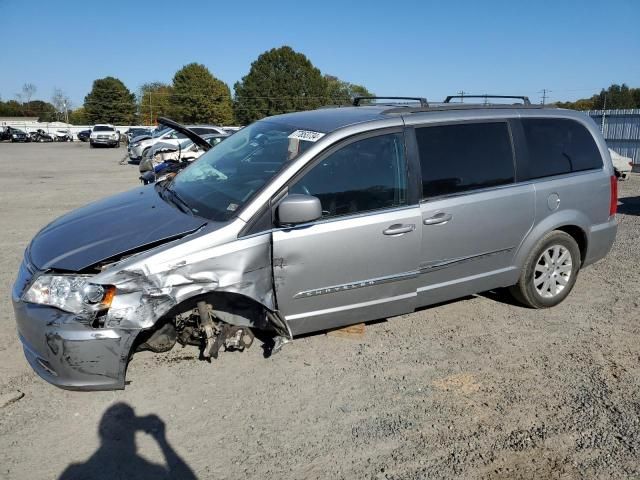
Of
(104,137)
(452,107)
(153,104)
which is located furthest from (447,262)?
(153,104)

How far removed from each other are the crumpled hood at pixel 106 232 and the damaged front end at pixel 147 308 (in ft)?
0.39

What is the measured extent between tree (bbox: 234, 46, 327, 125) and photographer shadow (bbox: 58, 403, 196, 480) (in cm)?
7896

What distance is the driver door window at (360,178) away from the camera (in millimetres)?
3520

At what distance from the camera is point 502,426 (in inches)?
119

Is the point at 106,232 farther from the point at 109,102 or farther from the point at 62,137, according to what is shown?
the point at 109,102

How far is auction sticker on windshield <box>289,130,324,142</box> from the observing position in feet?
11.9

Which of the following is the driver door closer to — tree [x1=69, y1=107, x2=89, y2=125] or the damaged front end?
the damaged front end

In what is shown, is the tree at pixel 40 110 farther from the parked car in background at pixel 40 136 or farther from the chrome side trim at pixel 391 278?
the chrome side trim at pixel 391 278

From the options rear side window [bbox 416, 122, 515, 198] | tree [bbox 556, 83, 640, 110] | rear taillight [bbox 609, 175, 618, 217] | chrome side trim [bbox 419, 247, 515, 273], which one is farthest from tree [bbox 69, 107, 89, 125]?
chrome side trim [bbox 419, 247, 515, 273]

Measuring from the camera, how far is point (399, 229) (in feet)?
12.0

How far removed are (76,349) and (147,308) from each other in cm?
46

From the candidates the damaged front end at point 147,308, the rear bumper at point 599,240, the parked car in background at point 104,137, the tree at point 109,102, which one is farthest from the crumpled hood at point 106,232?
the tree at point 109,102

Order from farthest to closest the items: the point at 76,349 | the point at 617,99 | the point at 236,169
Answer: the point at 617,99 < the point at 236,169 < the point at 76,349

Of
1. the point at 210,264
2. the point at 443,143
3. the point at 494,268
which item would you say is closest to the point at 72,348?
the point at 210,264
